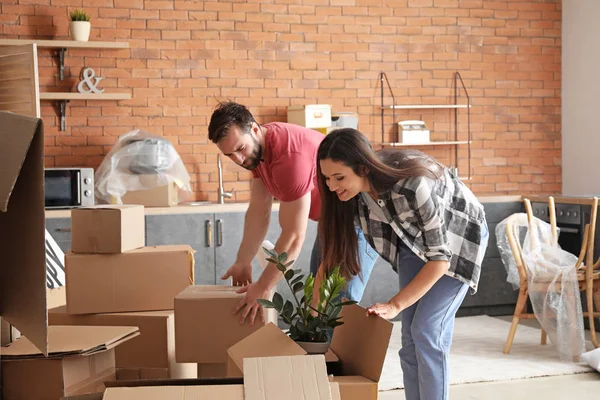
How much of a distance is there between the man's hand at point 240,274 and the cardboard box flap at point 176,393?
1.54 meters

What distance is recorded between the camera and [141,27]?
5453mm

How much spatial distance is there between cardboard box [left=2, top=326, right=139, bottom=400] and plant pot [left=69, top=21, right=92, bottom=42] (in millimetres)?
3393

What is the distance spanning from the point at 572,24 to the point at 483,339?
2.71 meters

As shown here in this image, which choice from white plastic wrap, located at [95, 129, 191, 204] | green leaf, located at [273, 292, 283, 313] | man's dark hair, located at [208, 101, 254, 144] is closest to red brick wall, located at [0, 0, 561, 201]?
white plastic wrap, located at [95, 129, 191, 204]

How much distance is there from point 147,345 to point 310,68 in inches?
136

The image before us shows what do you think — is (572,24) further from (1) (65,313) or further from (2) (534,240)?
(1) (65,313)

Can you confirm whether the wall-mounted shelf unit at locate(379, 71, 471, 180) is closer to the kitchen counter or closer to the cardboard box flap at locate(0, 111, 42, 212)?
the kitchen counter

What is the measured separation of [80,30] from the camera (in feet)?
17.0

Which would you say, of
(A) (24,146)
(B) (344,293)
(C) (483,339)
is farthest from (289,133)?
(C) (483,339)

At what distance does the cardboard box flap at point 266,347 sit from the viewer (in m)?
1.85

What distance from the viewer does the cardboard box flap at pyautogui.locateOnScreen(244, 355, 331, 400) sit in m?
1.26

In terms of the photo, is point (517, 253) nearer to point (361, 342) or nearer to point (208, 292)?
point (208, 292)

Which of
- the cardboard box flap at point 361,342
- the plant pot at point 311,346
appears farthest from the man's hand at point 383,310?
the plant pot at point 311,346

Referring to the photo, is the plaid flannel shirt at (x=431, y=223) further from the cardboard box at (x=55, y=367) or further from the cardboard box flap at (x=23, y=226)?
the cardboard box flap at (x=23, y=226)
